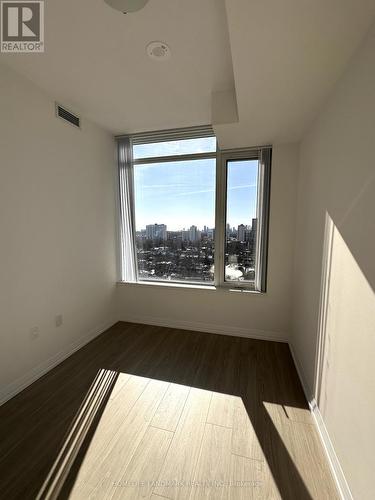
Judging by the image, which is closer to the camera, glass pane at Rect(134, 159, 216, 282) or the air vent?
the air vent

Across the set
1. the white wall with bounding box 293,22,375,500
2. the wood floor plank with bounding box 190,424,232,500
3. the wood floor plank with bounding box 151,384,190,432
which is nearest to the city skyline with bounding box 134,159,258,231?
the white wall with bounding box 293,22,375,500

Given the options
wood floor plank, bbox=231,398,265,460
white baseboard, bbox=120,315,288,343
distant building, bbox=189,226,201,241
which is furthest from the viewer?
distant building, bbox=189,226,201,241

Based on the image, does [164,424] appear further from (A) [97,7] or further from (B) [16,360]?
(A) [97,7]

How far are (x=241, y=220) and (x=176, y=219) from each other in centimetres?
92

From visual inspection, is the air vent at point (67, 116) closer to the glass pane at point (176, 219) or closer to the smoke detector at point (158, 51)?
the glass pane at point (176, 219)

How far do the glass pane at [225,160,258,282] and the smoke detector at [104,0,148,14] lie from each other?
1.90m

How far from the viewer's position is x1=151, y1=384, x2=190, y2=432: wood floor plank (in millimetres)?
1668

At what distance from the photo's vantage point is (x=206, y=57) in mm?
1699

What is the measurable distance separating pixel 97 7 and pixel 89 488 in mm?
2790

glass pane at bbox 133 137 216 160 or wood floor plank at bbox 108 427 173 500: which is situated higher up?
glass pane at bbox 133 137 216 160

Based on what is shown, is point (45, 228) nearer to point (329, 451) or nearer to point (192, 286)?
point (192, 286)

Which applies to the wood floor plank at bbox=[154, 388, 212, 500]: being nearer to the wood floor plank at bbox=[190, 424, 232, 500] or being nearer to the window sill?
the wood floor plank at bbox=[190, 424, 232, 500]

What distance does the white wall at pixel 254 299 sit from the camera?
2.71 m

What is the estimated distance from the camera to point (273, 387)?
2.05 metres
